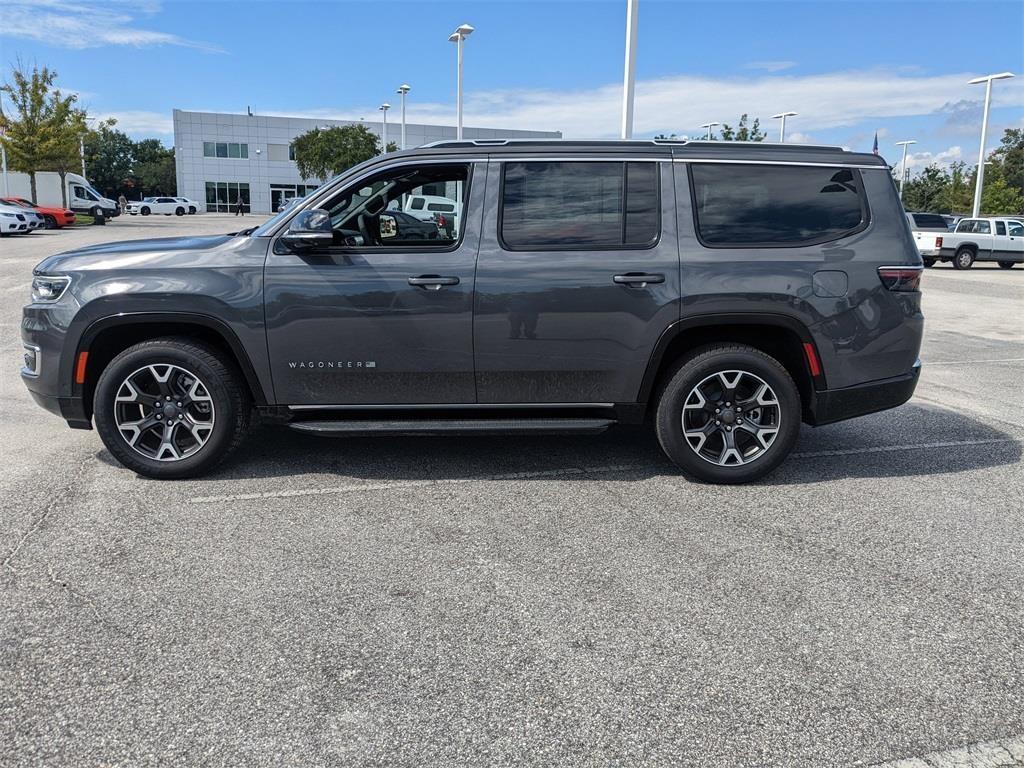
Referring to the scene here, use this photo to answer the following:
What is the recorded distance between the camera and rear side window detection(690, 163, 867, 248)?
505 centimetres

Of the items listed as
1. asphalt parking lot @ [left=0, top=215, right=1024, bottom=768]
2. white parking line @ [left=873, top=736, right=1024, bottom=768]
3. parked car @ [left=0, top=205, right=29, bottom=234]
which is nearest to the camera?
white parking line @ [left=873, top=736, right=1024, bottom=768]

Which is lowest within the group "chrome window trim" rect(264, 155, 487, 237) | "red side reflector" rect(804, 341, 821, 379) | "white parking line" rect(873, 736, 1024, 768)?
"white parking line" rect(873, 736, 1024, 768)

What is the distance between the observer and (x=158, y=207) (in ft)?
225

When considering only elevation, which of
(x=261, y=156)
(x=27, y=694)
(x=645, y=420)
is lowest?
(x=27, y=694)

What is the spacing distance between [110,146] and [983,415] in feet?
422

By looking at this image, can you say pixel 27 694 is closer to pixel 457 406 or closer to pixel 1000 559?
pixel 457 406

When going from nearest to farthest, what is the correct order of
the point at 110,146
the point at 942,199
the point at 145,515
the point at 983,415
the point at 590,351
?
1. the point at 145,515
2. the point at 590,351
3. the point at 983,415
4. the point at 942,199
5. the point at 110,146

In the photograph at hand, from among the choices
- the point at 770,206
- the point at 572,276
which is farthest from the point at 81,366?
the point at 770,206

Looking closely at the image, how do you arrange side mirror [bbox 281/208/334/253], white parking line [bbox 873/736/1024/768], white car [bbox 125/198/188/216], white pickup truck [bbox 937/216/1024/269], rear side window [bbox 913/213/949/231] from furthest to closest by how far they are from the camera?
1. white car [bbox 125/198/188/216]
2. rear side window [bbox 913/213/949/231]
3. white pickup truck [bbox 937/216/1024/269]
4. side mirror [bbox 281/208/334/253]
5. white parking line [bbox 873/736/1024/768]

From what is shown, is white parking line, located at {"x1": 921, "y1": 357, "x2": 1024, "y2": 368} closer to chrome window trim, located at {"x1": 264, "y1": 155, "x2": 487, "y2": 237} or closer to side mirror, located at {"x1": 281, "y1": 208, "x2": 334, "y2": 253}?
chrome window trim, located at {"x1": 264, "y1": 155, "x2": 487, "y2": 237}

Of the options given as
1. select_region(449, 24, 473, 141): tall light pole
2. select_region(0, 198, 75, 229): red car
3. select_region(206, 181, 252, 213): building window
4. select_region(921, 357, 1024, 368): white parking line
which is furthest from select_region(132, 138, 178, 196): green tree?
select_region(921, 357, 1024, 368): white parking line

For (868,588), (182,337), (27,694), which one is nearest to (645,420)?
(868,588)

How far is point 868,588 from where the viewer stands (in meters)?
3.79

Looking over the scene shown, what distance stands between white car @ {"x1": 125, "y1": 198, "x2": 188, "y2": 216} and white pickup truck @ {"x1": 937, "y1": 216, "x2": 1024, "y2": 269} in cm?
5843
